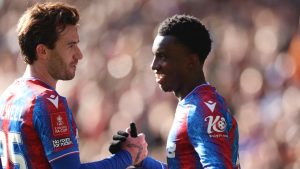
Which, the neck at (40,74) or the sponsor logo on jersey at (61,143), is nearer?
the sponsor logo on jersey at (61,143)

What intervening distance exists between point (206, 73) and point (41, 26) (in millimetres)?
4117

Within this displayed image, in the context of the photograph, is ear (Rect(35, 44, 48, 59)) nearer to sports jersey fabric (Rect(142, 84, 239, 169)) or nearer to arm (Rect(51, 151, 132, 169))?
arm (Rect(51, 151, 132, 169))

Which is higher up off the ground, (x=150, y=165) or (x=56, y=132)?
(x=56, y=132)

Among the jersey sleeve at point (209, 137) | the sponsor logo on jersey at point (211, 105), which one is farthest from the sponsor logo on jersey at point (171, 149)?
the sponsor logo on jersey at point (211, 105)

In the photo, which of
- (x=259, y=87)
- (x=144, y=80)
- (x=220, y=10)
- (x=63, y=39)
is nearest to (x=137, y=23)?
(x=144, y=80)

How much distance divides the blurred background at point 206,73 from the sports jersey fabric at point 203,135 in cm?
311

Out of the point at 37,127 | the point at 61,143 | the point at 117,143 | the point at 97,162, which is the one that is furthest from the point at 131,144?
the point at 37,127

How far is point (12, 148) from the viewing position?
162 inches

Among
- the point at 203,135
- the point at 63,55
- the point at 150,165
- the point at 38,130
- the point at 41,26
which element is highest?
the point at 41,26

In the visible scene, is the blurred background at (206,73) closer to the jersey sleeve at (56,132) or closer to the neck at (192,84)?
the neck at (192,84)

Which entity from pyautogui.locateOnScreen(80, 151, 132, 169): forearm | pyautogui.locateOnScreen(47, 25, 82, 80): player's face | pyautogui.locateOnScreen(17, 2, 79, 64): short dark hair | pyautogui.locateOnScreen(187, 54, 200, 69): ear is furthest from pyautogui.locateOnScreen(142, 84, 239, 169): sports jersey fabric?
pyautogui.locateOnScreen(17, 2, 79, 64): short dark hair

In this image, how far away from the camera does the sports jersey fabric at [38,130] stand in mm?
3984

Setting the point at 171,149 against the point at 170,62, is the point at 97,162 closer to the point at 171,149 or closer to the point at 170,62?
the point at 171,149

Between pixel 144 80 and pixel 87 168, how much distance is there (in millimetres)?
4984
